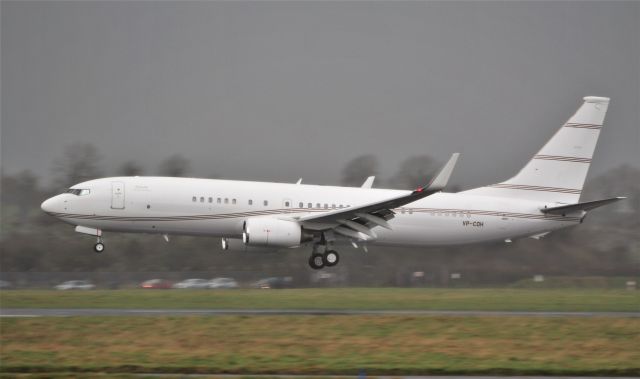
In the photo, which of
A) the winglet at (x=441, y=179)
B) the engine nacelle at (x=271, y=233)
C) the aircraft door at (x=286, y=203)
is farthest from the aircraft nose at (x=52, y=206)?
the winglet at (x=441, y=179)

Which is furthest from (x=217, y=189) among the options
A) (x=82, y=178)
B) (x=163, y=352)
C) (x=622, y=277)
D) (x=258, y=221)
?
(x=82, y=178)

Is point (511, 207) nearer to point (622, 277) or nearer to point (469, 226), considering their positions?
point (469, 226)

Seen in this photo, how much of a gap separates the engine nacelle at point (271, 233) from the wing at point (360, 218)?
2.16ft

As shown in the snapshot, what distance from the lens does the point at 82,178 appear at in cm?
7300

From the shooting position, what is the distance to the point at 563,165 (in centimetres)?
4069

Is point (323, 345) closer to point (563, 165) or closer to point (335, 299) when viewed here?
point (335, 299)

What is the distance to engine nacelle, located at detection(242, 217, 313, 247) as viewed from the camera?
1398 inches

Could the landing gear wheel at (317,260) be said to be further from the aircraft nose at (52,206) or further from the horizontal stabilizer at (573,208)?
the aircraft nose at (52,206)

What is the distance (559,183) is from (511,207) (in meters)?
2.73

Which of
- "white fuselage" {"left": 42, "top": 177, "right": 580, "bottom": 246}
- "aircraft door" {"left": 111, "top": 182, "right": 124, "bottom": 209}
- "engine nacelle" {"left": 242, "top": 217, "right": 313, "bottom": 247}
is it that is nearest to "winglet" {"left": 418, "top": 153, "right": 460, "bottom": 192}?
"white fuselage" {"left": 42, "top": 177, "right": 580, "bottom": 246}

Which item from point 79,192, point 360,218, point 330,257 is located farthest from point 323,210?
point 79,192

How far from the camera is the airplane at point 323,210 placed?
1425 inches

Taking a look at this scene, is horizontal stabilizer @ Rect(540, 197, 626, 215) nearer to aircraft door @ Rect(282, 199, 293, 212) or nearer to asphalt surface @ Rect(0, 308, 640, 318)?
asphalt surface @ Rect(0, 308, 640, 318)

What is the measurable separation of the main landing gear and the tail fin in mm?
7013
